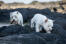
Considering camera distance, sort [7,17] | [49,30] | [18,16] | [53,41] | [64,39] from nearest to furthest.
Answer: [53,41], [64,39], [49,30], [18,16], [7,17]

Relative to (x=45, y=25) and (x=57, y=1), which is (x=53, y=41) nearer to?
(x=45, y=25)

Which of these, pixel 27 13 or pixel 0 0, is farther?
pixel 0 0

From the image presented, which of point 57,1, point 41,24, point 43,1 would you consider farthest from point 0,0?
point 41,24

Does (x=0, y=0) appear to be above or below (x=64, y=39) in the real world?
above

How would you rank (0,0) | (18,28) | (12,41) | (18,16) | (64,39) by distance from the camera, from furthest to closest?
(0,0)
(18,16)
(18,28)
(64,39)
(12,41)

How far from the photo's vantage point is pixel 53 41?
235 cm

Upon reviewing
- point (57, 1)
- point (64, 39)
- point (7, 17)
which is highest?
point (57, 1)

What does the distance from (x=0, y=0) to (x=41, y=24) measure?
658cm

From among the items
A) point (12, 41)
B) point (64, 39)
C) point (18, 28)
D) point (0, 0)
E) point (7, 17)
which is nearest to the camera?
point (12, 41)

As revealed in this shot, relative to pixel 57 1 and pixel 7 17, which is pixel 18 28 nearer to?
Result: pixel 7 17

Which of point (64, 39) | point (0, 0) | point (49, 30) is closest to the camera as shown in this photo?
point (64, 39)

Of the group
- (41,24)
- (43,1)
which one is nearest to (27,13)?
(41,24)

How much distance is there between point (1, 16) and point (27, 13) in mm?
814

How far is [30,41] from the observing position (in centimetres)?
204
